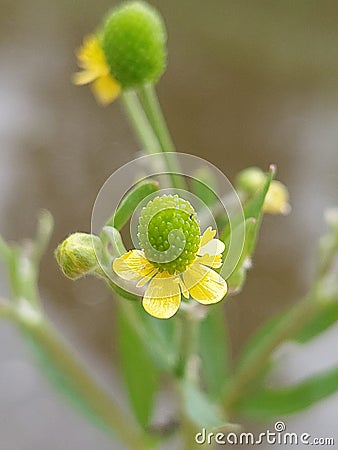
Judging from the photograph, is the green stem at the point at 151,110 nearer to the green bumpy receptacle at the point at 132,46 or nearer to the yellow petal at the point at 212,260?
the green bumpy receptacle at the point at 132,46

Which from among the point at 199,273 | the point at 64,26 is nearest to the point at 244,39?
the point at 64,26

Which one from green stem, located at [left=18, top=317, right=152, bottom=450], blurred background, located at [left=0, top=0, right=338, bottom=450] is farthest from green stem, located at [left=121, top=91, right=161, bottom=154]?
blurred background, located at [left=0, top=0, right=338, bottom=450]

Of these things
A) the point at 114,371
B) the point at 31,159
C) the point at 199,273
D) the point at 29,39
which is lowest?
the point at 199,273

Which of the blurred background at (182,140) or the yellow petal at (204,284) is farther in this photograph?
the blurred background at (182,140)

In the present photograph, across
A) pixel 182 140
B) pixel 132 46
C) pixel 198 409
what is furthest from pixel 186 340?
pixel 182 140

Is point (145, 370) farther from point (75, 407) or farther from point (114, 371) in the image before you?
point (114, 371)

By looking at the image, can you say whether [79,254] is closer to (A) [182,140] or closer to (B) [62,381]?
(B) [62,381]

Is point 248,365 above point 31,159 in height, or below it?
below

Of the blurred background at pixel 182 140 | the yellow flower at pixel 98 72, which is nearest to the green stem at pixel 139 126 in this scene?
the yellow flower at pixel 98 72
